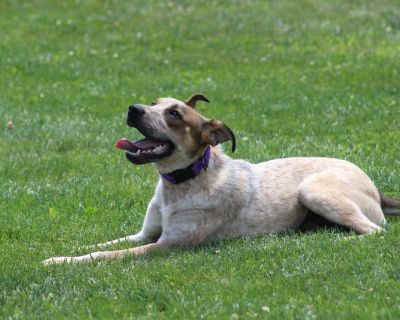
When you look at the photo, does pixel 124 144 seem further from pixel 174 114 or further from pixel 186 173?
pixel 186 173

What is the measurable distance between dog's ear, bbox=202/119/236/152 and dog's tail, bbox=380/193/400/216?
182 centimetres

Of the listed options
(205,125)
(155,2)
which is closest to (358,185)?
(205,125)

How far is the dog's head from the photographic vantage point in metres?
8.45

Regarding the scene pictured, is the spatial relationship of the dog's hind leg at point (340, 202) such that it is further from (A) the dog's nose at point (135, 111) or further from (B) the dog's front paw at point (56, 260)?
(B) the dog's front paw at point (56, 260)

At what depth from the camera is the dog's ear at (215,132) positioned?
28.5ft

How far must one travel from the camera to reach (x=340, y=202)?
28.9 ft

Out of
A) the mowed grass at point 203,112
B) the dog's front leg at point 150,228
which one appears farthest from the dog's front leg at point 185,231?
the dog's front leg at point 150,228

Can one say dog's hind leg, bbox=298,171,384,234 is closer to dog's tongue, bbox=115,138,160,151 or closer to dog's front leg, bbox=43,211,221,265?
dog's front leg, bbox=43,211,221,265

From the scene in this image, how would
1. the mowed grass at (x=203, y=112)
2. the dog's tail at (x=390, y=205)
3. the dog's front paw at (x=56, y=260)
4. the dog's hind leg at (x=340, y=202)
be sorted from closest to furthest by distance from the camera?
the mowed grass at (x=203, y=112)
the dog's front paw at (x=56, y=260)
the dog's hind leg at (x=340, y=202)
the dog's tail at (x=390, y=205)

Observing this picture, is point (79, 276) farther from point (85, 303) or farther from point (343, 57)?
point (343, 57)

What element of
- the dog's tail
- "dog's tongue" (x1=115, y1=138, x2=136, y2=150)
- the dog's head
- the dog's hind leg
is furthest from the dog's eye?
the dog's tail

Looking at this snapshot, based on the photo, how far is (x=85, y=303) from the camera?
6938mm

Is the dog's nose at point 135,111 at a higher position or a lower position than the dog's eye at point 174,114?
higher

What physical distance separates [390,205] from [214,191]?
74.3 inches
